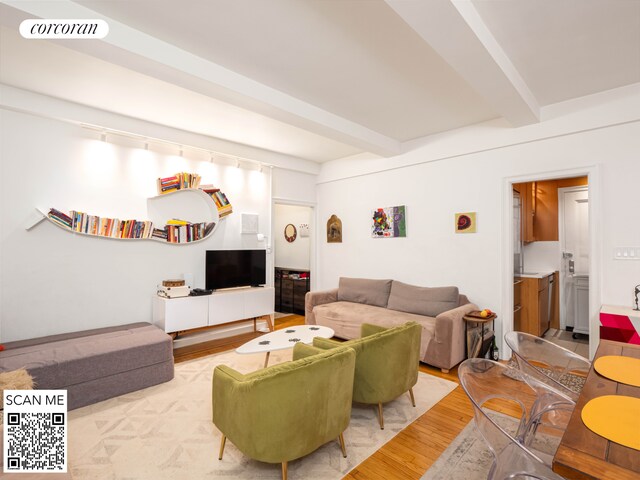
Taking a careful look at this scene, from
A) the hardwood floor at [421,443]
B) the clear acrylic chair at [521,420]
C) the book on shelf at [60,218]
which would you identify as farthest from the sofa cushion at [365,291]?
the book on shelf at [60,218]

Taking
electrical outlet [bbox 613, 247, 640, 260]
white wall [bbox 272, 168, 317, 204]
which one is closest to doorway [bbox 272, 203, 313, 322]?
white wall [bbox 272, 168, 317, 204]

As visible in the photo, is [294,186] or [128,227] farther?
[294,186]

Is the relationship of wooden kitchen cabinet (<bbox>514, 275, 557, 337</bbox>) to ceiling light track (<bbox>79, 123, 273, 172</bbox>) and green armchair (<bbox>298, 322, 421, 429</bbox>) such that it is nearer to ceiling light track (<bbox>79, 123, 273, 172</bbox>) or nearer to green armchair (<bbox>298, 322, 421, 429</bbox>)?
green armchair (<bbox>298, 322, 421, 429</bbox>)

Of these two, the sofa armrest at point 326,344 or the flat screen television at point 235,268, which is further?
the flat screen television at point 235,268

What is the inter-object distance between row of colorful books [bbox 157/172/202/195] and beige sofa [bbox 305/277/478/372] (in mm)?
2365

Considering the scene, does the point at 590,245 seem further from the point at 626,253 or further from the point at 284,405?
the point at 284,405

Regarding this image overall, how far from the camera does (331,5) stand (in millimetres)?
2055

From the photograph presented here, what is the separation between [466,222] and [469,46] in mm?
2416

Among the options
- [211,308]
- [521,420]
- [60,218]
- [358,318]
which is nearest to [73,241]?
[60,218]

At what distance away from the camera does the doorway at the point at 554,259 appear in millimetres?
4465

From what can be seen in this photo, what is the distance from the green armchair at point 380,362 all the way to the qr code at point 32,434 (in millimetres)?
1535

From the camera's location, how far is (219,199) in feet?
15.5

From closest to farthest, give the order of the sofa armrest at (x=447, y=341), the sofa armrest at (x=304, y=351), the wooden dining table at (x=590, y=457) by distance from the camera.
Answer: the wooden dining table at (x=590, y=457), the sofa armrest at (x=304, y=351), the sofa armrest at (x=447, y=341)

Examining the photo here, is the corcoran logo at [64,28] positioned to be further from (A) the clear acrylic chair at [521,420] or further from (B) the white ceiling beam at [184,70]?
(A) the clear acrylic chair at [521,420]
